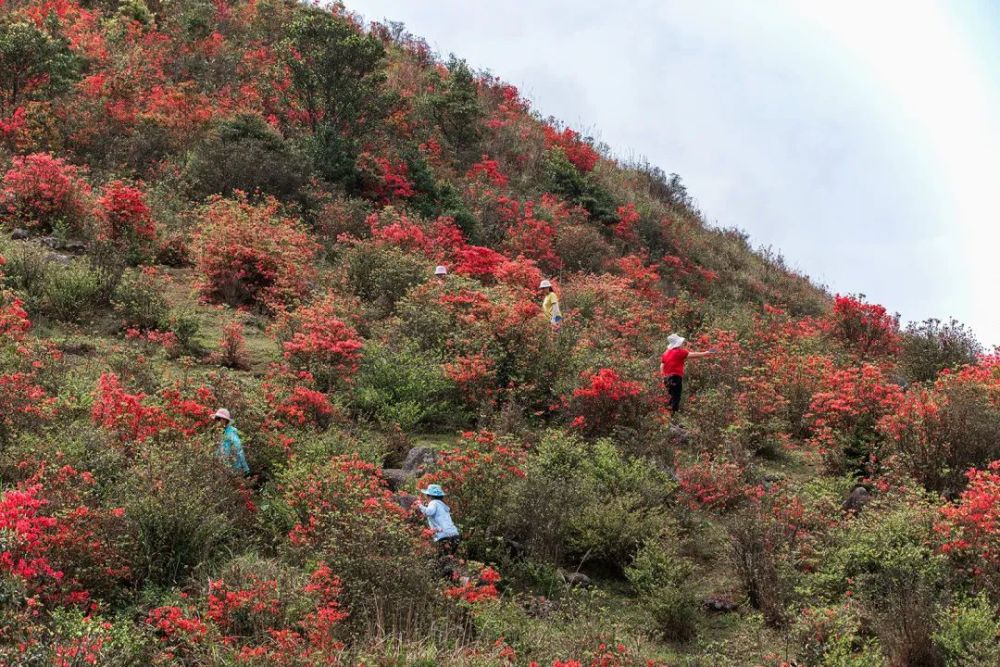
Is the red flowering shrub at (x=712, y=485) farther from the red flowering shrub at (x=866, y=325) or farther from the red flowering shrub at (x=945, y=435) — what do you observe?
the red flowering shrub at (x=866, y=325)

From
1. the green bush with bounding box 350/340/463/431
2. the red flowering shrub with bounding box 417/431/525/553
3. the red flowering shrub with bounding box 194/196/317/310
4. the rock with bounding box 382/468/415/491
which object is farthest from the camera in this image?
the red flowering shrub with bounding box 194/196/317/310

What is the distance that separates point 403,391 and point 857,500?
6.13 metres

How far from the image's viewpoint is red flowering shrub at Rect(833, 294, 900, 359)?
18.1m

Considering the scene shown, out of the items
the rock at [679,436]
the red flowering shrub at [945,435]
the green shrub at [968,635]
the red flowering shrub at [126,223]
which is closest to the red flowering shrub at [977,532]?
the green shrub at [968,635]

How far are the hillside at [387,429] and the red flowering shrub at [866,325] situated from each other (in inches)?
2.9

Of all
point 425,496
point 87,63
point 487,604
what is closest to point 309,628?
point 487,604

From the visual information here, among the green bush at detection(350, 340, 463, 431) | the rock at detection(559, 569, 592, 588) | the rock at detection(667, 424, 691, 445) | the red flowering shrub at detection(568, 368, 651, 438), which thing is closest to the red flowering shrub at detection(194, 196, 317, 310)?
the green bush at detection(350, 340, 463, 431)

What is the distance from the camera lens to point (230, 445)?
8852 mm

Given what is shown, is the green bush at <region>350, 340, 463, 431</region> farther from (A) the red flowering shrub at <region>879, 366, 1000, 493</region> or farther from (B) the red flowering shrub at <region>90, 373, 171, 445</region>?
(A) the red flowering shrub at <region>879, 366, 1000, 493</region>

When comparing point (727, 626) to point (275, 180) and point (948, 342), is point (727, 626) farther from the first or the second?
point (275, 180)

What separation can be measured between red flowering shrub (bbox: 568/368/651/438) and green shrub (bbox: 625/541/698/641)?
9.72 ft

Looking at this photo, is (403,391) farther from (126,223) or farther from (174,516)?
(126,223)

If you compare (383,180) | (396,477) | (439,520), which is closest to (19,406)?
(396,477)

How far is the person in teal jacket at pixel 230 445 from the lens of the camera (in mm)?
8531
